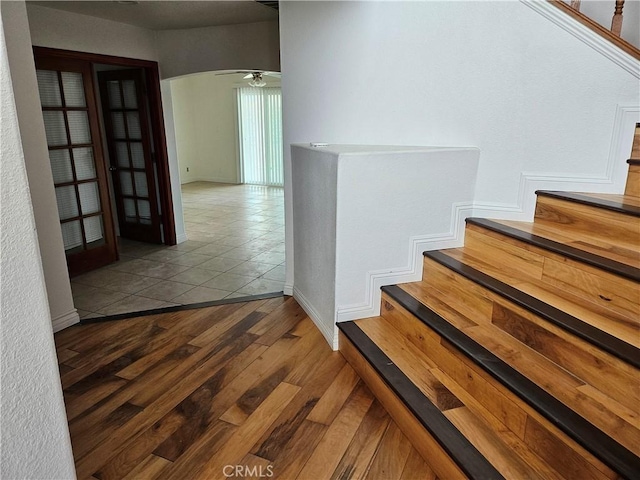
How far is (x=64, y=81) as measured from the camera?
167 inches

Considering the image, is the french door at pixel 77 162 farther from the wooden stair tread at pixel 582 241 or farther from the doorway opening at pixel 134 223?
the wooden stair tread at pixel 582 241

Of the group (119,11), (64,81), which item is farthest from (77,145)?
(119,11)

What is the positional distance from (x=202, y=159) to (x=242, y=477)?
940 centimetres

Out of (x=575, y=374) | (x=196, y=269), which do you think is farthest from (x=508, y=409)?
(x=196, y=269)

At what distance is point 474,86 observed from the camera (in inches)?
99.5

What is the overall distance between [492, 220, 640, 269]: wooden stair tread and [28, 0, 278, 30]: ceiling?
2.94 m

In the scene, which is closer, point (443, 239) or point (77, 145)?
point (443, 239)

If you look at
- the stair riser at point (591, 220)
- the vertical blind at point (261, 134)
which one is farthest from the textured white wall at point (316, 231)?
the vertical blind at point (261, 134)

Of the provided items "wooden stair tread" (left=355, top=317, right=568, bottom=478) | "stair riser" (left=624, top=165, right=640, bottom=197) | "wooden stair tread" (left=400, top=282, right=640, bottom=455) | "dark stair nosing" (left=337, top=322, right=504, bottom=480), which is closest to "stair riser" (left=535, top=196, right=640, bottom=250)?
"stair riser" (left=624, top=165, right=640, bottom=197)

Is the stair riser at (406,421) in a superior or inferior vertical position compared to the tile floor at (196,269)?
superior

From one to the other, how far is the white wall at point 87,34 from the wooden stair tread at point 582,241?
4.10m

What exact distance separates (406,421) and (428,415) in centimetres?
17

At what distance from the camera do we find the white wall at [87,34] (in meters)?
3.77

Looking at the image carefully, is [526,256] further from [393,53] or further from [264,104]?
[264,104]
